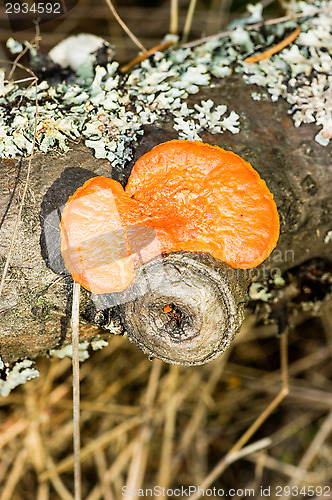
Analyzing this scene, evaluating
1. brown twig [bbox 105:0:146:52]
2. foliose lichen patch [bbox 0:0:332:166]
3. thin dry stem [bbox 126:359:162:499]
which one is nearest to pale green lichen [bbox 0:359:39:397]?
foliose lichen patch [bbox 0:0:332:166]

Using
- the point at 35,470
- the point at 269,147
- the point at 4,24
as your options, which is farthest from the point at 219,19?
the point at 35,470

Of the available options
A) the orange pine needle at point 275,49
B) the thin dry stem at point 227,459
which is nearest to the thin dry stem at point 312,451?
the thin dry stem at point 227,459

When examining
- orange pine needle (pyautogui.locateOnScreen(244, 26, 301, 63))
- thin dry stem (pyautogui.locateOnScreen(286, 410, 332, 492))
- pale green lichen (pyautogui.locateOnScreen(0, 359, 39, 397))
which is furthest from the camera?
thin dry stem (pyautogui.locateOnScreen(286, 410, 332, 492))

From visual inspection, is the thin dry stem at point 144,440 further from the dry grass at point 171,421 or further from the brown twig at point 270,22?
the brown twig at point 270,22

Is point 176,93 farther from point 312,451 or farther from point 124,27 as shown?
point 312,451

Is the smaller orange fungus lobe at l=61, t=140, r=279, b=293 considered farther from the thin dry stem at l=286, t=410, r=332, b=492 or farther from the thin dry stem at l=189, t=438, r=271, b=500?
the thin dry stem at l=286, t=410, r=332, b=492

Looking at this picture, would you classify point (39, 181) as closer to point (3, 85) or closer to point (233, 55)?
point (3, 85)
